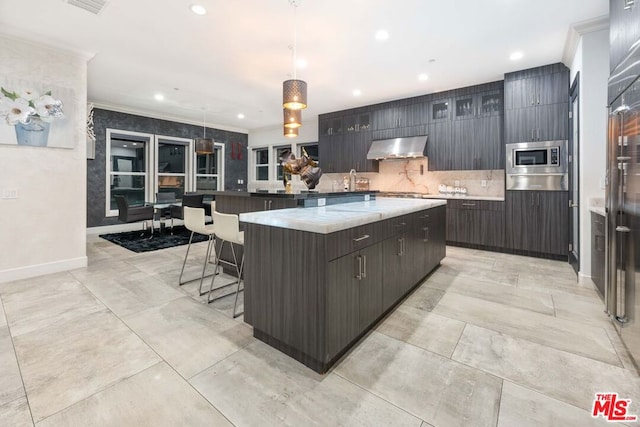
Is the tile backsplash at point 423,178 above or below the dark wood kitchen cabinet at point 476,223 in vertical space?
above

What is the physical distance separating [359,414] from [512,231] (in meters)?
4.39

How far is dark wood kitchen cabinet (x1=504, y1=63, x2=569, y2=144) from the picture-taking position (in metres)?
4.22

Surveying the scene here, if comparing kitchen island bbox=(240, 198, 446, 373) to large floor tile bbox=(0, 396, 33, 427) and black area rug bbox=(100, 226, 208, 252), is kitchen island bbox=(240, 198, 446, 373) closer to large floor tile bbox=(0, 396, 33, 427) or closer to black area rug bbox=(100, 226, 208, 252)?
large floor tile bbox=(0, 396, 33, 427)

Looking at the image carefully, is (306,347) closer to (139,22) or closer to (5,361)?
(5,361)

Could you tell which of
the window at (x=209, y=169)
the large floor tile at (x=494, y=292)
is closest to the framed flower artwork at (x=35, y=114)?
the window at (x=209, y=169)

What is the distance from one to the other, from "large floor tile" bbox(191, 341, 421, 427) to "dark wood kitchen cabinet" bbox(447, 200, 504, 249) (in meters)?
4.22

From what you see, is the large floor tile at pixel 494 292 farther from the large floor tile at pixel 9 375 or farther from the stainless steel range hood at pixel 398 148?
the large floor tile at pixel 9 375

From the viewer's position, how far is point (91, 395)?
1593 mm

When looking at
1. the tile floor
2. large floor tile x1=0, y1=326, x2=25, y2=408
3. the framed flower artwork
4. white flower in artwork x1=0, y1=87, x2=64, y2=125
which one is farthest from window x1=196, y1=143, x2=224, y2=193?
large floor tile x1=0, y1=326, x2=25, y2=408

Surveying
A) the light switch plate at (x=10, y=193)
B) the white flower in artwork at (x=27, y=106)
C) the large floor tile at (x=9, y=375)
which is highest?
Answer: the white flower in artwork at (x=27, y=106)

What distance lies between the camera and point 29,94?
3.50m

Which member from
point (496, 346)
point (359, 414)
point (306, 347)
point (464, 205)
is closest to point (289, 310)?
point (306, 347)

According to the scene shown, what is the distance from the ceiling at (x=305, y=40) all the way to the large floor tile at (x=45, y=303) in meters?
2.96

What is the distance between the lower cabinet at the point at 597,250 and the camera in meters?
2.79
